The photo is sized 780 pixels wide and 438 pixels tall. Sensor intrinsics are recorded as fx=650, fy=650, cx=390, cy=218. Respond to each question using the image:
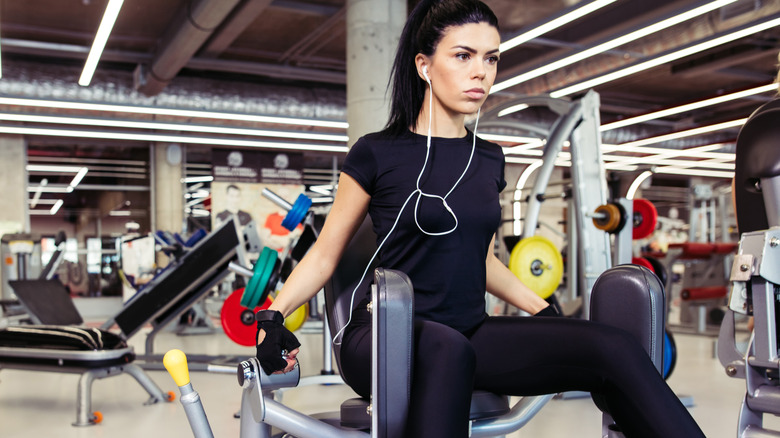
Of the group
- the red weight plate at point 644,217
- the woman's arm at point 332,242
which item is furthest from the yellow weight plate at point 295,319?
the woman's arm at point 332,242

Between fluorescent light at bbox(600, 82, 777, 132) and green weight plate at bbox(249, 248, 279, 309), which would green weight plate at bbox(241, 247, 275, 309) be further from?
fluorescent light at bbox(600, 82, 777, 132)

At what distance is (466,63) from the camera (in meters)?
1.34

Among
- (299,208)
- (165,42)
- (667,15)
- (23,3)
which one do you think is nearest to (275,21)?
(165,42)

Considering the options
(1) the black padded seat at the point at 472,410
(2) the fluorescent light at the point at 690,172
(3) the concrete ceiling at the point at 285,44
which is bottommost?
(1) the black padded seat at the point at 472,410

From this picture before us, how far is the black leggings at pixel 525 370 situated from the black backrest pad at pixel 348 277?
0.11 m

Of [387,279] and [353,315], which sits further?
[353,315]

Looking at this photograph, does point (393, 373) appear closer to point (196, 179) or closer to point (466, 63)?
point (466, 63)

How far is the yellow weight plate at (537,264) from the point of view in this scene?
11.5 feet

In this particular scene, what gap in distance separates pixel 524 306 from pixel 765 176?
662 millimetres

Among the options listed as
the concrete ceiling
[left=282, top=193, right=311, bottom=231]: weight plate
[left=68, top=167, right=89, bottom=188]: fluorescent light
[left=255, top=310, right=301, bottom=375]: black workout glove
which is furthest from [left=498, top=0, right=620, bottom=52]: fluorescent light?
[left=68, top=167, right=89, bottom=188]: fluorescent light

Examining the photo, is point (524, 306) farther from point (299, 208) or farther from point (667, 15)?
A: point (667, 15)

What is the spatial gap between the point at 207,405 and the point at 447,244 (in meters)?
2.40

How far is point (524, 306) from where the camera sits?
1.53 metres

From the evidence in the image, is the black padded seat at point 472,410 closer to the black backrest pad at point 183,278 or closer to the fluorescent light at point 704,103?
the black backrest pad at point 183,278
